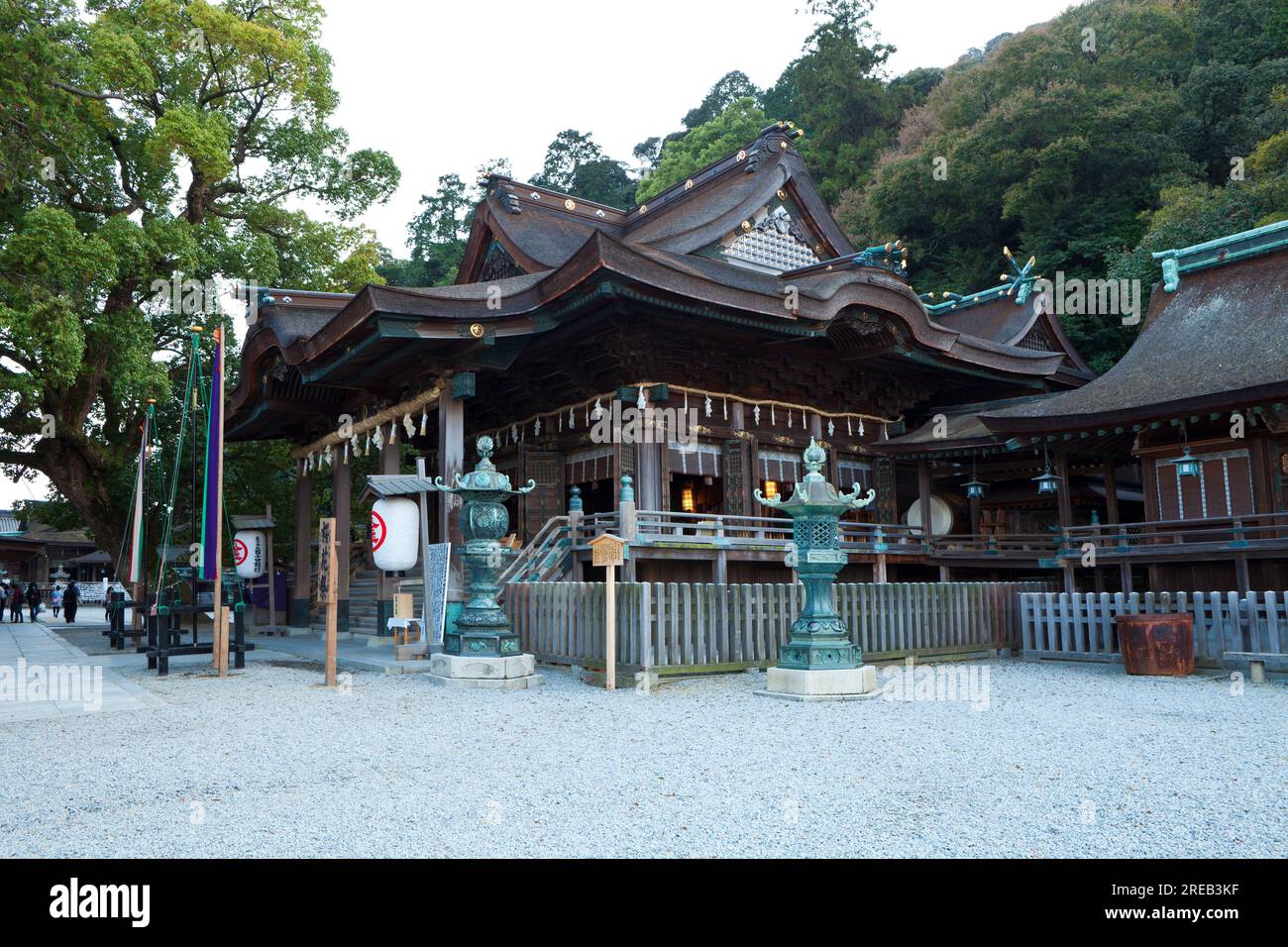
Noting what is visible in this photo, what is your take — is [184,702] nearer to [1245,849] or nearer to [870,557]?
[1245,849]

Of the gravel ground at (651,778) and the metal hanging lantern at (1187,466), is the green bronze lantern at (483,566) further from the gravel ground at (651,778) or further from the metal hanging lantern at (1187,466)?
the metal hanging lantern at (1187,466)

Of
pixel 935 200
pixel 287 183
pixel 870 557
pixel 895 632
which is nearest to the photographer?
pixel 895 632

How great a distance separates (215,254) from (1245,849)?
2074 cm

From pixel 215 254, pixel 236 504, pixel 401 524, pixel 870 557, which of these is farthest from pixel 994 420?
pixel 236 504

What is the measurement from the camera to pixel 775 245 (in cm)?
1802

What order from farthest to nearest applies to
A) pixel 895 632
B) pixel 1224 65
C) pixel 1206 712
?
pixel 1224 65
pixel 895 632
pixel 1206 712

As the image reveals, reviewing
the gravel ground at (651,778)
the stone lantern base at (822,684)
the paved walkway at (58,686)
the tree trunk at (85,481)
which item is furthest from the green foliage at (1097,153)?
the tree trunk at (85,481)

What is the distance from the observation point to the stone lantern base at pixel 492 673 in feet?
30.5

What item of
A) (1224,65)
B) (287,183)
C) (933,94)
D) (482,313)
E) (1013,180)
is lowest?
(482,313)

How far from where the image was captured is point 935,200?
31.4 m

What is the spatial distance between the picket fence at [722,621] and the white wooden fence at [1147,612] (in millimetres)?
594

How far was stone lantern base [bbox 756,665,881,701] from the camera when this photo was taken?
813cm

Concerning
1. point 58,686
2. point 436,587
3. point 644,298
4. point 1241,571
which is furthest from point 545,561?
point 1241,571

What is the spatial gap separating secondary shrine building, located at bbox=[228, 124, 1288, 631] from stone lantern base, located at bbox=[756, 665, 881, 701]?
163 inches
